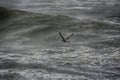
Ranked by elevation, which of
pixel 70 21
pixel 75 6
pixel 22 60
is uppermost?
pixel 22 60

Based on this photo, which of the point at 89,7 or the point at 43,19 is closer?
the point at 43,19

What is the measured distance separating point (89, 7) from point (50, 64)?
17986mm

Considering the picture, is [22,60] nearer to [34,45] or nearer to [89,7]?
[34,45]

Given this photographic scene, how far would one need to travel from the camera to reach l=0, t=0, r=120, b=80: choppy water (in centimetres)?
1377

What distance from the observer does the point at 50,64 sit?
14812mm

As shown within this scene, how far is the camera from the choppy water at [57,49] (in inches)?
542

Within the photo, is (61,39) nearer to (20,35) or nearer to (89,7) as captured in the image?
(20,35)

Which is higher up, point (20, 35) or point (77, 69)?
point (77, 69)

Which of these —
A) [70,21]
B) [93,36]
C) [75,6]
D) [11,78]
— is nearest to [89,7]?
[75,6]

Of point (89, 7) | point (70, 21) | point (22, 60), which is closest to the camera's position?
point (22, 60)

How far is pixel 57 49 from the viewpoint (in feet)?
56.1

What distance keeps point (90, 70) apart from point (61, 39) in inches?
205

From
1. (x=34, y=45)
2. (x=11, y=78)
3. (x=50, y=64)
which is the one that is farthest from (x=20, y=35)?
(x=11, y=78)

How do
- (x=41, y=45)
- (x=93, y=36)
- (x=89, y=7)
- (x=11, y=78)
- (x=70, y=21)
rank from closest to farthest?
(x=11, y=78), (x=41, y=45), (x=93, y=36), (x=70, y=21), (x=89, y=7)
